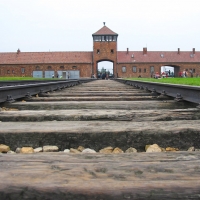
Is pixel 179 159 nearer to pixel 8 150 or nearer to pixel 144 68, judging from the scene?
pixel 8 150

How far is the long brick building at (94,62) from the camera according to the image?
59969mm

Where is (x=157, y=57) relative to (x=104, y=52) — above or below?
below

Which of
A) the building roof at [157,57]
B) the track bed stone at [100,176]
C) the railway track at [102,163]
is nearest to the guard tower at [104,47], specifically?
the building roof at [157,57]

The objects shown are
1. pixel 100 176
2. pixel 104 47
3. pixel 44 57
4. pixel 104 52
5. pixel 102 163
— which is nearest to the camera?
pixel 100 176

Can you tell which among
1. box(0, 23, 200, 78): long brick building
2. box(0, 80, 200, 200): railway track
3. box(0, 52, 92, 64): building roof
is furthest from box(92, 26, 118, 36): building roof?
box(0, 80, 200, 200): railway track

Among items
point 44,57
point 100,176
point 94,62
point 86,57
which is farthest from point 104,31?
point 100,176

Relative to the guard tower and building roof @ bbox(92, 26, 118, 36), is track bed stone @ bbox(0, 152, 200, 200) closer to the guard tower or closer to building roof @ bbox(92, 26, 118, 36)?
the guard tower

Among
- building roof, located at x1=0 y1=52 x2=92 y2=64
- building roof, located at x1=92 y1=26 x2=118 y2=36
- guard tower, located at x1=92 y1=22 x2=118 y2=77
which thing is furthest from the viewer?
building roof, located at x1=92 y1=26 x2=118 y2=36

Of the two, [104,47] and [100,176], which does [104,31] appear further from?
[100,176]

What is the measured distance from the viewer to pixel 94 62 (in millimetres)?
59719

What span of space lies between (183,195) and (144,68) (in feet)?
206

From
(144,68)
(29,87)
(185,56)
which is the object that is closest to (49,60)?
(144,68)

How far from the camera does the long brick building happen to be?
5997 centimetres

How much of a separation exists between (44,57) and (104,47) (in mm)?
12923
